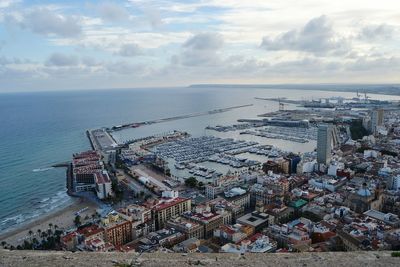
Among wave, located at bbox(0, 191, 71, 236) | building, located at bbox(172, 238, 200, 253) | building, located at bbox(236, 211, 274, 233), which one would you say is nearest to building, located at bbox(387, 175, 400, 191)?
building, located at bbox(236, 211, 274, 233)

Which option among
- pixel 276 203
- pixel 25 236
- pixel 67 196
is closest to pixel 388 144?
pixel 276 203

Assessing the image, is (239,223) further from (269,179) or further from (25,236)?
(25,236)

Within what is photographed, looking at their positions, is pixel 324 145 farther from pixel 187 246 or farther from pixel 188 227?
pixel 187 246

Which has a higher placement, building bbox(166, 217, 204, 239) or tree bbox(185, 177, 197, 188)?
building bbox(166, 217, 204, 239)

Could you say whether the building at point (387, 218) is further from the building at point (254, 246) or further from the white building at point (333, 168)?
the white building at point (333, 168)

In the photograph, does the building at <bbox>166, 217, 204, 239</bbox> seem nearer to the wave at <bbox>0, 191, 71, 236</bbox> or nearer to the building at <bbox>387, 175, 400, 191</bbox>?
the wave at <bbox>0, 191, 71, 236</bbox>

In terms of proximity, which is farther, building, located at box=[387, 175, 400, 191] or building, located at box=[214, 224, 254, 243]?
building, located at box=[387, 175, 400, 191]
